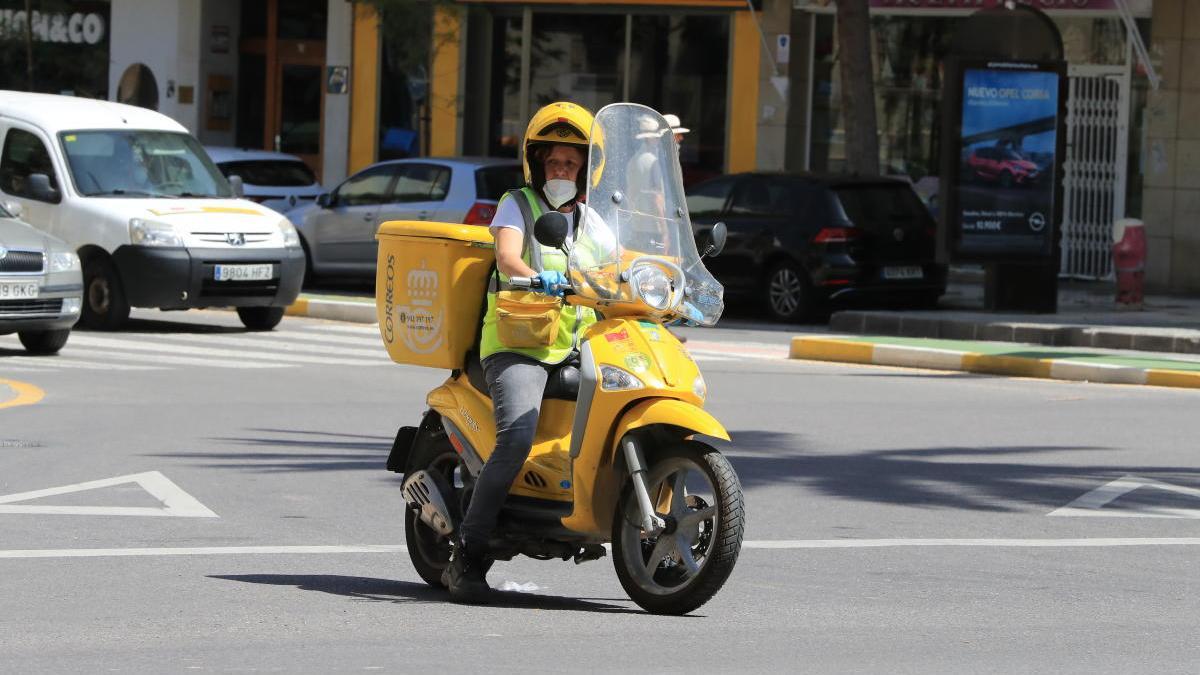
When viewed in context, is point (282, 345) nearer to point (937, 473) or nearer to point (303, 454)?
point (303, 454)

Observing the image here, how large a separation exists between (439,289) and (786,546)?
2.18m

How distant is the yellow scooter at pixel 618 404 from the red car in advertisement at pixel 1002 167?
51.2 feet

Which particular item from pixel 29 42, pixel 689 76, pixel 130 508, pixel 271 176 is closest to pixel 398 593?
pixel 130 508

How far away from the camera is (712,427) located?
6.73 m

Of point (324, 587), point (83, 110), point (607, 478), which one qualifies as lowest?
point (324, 587)

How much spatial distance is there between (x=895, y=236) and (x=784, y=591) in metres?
15.0

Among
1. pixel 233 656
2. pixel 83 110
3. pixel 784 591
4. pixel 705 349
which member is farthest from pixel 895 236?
pixel 233 656

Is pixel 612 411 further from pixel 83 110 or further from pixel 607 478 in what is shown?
pixel 83 110

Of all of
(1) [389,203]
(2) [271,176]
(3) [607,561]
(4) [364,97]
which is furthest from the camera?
(4) [364,97]

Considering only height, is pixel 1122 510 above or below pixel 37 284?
below

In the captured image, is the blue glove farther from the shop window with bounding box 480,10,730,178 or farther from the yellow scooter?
the shop window with bounding box 480,10,730,178

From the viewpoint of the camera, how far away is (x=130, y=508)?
9711mm

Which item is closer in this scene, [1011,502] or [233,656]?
[233,656]

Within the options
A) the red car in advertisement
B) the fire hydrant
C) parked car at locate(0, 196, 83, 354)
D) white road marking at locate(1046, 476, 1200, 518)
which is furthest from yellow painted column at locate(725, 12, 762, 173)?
white road marking at locate(1046, 476, 1200, 518)
